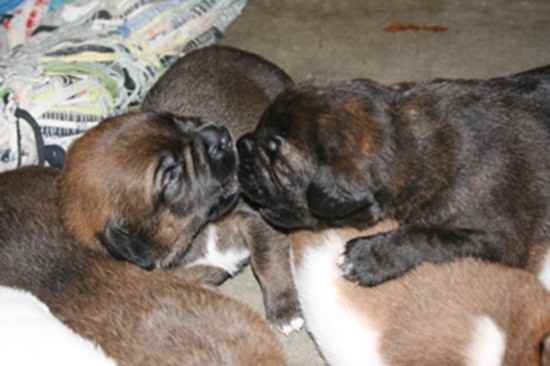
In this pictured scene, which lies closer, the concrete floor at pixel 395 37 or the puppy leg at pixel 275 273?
the puppy leg at pixel 275 273

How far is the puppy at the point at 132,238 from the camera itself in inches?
127

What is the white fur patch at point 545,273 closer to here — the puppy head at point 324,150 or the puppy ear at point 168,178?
the puppy head at point 324,150

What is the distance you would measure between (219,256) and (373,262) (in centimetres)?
103

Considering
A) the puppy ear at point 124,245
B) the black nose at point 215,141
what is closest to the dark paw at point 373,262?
the black nose at point 215,141

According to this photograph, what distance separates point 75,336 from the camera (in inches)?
121

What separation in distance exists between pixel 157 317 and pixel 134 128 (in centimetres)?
90

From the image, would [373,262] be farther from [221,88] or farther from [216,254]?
[221,88]

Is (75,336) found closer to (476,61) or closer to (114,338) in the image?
(114,338)

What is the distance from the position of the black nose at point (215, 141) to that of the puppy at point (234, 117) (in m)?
0.47

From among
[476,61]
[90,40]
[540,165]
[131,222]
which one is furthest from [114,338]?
→ [476,61]

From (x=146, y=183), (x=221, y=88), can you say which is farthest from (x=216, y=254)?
(x=221, y=88)

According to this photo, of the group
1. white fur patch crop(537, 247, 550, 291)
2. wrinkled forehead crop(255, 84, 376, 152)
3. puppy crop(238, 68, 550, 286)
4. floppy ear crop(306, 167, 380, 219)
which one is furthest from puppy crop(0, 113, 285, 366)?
white fur patch crop(537, 247, 550, 291)

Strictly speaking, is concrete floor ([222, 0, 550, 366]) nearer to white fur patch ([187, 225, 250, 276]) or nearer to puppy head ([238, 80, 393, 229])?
white fur patch ([187, 225, 250, 276])

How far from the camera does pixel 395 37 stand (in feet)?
18.3
